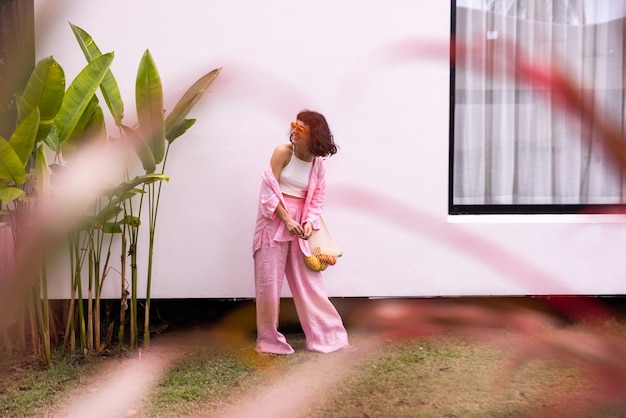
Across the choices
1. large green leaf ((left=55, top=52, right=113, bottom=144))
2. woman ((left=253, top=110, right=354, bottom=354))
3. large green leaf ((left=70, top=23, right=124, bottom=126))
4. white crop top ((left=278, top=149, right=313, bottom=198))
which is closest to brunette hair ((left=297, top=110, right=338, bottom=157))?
woman ((left=253, top=110, right=354, bottom=354))

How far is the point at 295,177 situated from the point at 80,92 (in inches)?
48.5

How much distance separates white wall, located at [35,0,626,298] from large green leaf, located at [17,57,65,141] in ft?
4.85

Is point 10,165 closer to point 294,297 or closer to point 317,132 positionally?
point 317,132

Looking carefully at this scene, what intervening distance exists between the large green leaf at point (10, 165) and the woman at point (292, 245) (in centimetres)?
147

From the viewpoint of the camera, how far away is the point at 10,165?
258 centimetres

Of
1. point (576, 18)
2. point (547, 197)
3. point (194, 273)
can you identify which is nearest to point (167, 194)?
point (194, 273)

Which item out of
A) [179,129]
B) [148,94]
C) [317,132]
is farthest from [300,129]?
[148,94]

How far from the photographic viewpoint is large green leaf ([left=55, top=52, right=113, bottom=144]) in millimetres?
3051

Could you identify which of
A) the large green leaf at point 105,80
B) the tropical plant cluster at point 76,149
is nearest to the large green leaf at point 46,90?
the tropical plant cluster at point 76,149

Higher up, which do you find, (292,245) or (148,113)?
(148,113)

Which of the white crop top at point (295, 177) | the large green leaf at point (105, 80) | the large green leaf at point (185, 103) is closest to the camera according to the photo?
the large green leaf at point (105, 80)

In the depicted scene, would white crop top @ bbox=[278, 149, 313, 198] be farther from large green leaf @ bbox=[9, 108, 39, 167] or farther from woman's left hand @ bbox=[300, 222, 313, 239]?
large green leaf @ bbox=[9, 108, 39, 167]

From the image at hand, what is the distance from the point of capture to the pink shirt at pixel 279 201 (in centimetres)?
391

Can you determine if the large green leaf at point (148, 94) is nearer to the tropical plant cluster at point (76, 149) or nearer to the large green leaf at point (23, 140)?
the tropical plant cluster at point (76, 149)
